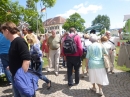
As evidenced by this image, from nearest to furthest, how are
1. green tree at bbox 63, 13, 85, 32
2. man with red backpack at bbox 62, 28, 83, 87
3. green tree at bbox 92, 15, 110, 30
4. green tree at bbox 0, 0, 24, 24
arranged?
man with red backpack at bbox 62, 28, 83, 87 → green tree at bbox 0, 0, 24, 24 → green tree at bbox 63, 13, 85, 32 → green tree at bbox 92, 15, 110, 30

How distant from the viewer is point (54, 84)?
5758 mm

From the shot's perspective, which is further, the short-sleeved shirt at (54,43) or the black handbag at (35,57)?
the short-sleeved shirt at (54,43)

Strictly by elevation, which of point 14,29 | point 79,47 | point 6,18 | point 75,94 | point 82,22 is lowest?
point 75,94

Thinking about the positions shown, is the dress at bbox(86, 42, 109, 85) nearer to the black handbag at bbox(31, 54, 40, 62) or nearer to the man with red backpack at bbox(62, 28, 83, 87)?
the man with red backpack at bbox(62, 28, 83, 87)

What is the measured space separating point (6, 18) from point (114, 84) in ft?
41.5

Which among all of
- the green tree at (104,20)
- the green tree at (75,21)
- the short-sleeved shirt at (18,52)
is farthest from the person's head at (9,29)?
the green tree at (104,20)

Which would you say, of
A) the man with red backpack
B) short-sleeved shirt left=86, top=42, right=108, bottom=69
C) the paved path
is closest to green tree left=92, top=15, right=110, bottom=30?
the paved path

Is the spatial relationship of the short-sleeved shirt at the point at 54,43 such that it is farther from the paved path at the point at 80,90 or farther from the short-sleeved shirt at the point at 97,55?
the short-sleeved shirt at the point at 97,55

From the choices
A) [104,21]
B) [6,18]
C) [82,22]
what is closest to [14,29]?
[6,18]

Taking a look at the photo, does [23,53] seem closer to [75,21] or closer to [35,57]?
[35,57]

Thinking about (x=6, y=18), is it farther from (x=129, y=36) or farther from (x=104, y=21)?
(x=104, y=21)

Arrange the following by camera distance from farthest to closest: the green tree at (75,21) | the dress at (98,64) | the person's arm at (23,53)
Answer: the green tree at (75,21) < the dress at (98,64) < the person's arm at (23,53)

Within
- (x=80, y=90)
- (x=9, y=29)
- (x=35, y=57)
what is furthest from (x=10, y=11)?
(x=9, y=29)

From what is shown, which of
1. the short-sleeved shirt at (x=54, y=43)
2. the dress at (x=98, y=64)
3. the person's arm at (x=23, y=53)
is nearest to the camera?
the person's arm at (x=23, y=53)
